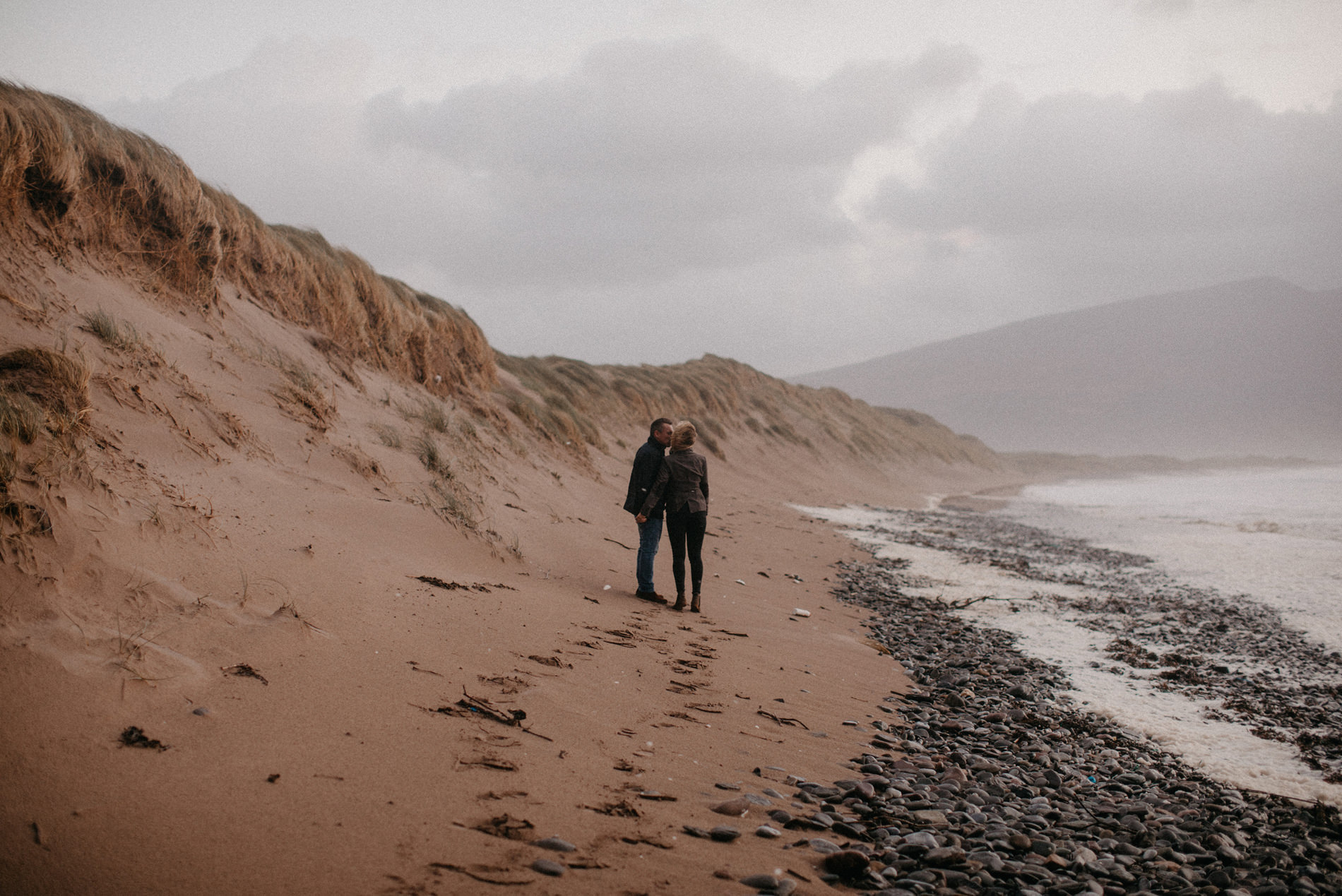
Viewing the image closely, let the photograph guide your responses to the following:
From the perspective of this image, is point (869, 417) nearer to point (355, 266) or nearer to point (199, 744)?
point (355, 266)

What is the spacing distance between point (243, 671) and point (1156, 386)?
20068 cm

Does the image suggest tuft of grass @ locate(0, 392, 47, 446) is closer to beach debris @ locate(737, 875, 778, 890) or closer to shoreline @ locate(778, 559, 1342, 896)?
beach debris @ locate(737, 875, 778, 890)

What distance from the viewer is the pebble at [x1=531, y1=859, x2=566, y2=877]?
7.77 ft

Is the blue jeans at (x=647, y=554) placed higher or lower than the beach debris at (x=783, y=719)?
higher

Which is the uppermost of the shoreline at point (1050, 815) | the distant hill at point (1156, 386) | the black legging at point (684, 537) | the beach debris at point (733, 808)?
the distant hill at point (1156, 386)

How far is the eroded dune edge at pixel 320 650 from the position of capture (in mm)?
2430

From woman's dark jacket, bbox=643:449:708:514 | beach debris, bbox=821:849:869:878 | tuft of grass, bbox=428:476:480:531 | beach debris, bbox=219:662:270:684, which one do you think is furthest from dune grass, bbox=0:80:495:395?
beach debris, bbox=821:849:869:878

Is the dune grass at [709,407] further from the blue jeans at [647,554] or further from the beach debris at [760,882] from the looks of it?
the beach debris at [760,882]

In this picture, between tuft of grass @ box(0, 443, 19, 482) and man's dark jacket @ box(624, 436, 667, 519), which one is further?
man's dark jacket @ box(624, 436, 667, 519)

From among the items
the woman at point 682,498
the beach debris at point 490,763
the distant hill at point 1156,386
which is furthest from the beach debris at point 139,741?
the distant hill at point 1156,386

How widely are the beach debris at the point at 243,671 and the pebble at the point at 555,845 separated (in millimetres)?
1672

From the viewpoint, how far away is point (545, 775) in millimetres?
3045

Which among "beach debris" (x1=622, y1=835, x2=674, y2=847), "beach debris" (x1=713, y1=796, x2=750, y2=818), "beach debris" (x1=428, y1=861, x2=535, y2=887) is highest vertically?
"beach debris" (x1=428, y1=861, x2=535, y2=887)

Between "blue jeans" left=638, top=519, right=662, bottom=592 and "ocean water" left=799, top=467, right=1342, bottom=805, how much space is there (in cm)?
389
